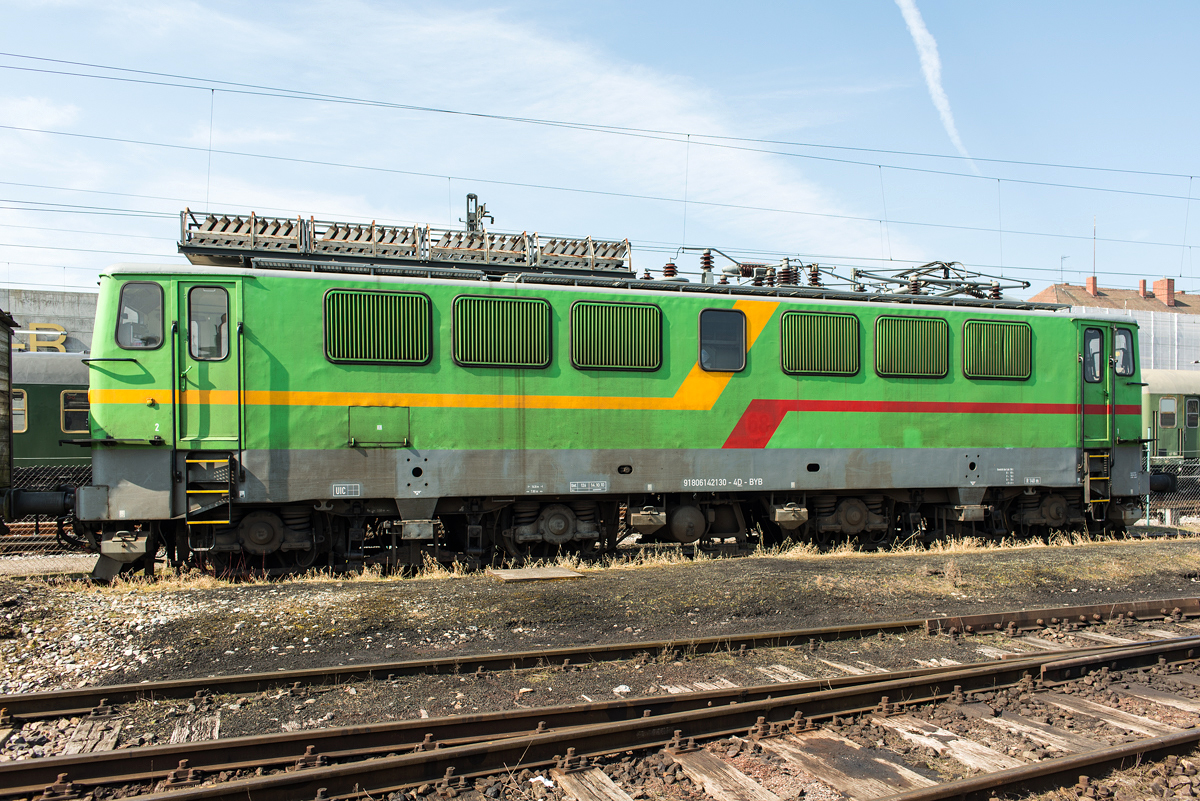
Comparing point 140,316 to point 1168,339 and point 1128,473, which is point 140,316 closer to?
point 1128,473

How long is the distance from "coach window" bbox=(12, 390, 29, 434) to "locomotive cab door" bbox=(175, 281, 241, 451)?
9.67 m

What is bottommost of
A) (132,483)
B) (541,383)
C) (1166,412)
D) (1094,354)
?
(132,483)

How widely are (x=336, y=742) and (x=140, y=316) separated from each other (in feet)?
23.8

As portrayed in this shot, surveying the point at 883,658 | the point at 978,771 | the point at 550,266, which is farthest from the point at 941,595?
the point at 550,266

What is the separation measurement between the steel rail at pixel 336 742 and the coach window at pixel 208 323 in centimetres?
627

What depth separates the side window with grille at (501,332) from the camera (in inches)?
456

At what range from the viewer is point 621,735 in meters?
5.76

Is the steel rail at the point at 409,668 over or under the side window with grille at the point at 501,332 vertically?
under

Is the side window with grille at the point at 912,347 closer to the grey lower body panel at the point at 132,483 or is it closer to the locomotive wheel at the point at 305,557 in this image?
the locomotive wheel at the point at 305,557

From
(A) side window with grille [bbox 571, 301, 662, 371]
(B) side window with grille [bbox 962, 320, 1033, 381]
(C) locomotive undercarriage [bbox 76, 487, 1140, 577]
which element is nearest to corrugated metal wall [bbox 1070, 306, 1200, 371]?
(C) locomotive undercarriage [bbox 76, 487, 1140, 577]

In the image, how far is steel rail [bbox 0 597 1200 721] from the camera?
21.4ft

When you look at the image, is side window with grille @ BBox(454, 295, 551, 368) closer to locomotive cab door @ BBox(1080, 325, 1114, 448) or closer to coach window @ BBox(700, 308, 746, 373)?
coach window @ BBox(700, 308, 746, 373)

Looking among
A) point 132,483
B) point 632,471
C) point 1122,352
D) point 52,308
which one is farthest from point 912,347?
point 52,308

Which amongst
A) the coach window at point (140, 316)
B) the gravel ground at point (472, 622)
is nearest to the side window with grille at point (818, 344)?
the gravel ground at point (472, 622)
